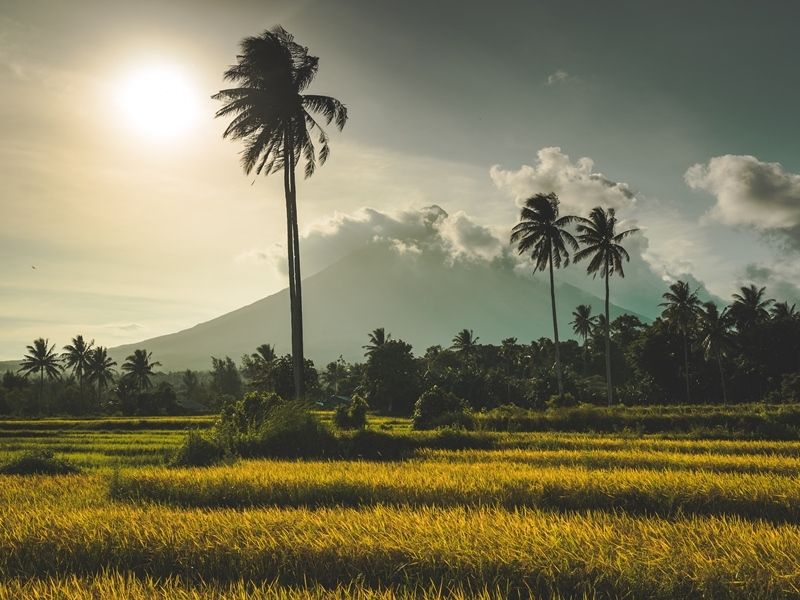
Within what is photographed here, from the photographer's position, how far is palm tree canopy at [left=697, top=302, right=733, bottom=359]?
48100mm

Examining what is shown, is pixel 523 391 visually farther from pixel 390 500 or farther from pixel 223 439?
pixel 390 500

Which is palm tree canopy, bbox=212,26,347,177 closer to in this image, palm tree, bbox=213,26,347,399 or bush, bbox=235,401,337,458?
palm tree, bbox=213,26,347,399

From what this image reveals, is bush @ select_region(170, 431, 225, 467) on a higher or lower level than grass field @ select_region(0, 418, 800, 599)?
lower

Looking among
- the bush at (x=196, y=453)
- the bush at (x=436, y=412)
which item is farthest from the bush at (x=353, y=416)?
the bush at (x=196, y=453)

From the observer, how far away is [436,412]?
1236 inches

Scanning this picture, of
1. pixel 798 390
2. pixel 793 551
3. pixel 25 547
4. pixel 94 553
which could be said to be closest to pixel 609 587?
pixel 793 551

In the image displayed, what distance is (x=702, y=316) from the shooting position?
49250 mm

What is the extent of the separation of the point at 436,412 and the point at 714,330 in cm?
3093

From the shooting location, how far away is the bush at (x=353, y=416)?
2839cm

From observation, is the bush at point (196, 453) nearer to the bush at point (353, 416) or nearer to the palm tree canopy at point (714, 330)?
the bush at point (353, 416)

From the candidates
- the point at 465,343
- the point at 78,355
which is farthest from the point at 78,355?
the point at 465,343

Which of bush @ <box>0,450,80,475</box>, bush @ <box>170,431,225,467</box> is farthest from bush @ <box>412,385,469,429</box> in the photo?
bush @ <box>0,450,80,475</box>

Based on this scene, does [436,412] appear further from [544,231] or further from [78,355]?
[78,355]

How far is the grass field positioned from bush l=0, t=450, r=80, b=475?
3327 mm
